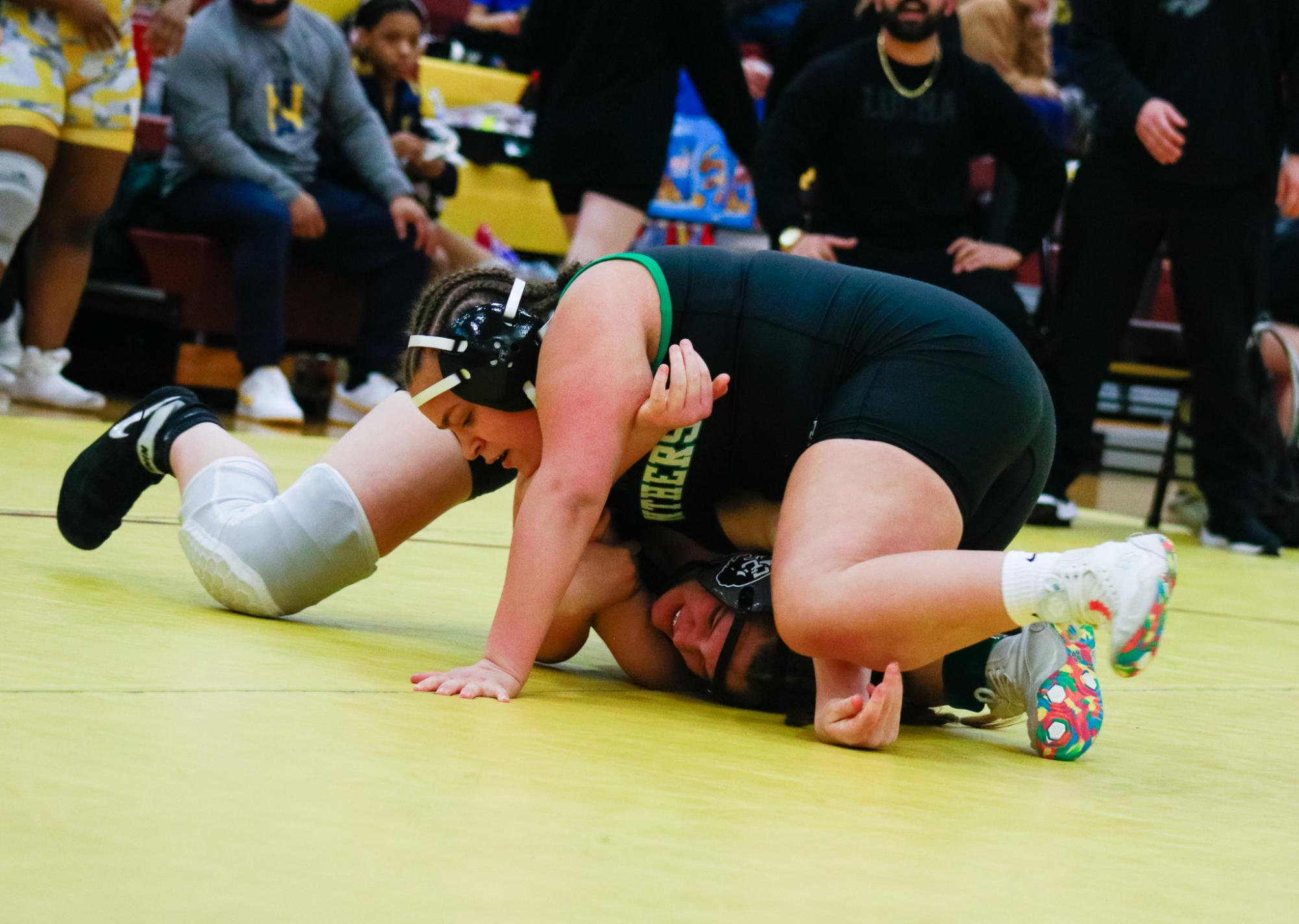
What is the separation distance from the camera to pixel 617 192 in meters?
4.33

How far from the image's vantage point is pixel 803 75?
4.32m

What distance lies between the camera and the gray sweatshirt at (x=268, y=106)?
16.3ft

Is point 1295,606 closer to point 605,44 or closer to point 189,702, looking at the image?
point 605,44

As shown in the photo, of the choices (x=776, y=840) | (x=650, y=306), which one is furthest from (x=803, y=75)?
(x=776, y=840)

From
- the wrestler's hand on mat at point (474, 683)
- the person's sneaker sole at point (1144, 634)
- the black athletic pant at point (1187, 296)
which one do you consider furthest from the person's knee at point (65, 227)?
the person's sneaker sole at point (1144, 634)

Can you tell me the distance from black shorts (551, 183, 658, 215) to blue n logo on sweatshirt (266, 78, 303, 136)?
1231 mm

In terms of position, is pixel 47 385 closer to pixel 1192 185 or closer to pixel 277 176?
pixel 277 176

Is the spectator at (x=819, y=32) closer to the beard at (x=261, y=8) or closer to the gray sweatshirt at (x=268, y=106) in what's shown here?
the gray sweatshirt at (x=268, y=106)

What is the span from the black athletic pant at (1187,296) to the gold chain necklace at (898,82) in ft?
1.66

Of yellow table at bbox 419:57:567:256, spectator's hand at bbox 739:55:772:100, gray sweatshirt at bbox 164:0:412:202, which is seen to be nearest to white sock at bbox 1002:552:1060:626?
gray sweatshirt at bbox 164:0:412:202

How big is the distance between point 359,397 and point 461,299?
389 cm

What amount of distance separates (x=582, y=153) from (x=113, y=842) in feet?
11.3

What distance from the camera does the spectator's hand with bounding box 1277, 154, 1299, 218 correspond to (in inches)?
162

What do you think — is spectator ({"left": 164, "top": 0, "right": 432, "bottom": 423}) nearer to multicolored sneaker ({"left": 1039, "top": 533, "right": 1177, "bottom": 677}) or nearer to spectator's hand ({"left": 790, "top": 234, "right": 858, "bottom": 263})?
spectator's hand ({"left": 790, "top": 234, "right": 858, "bottom": 263})
